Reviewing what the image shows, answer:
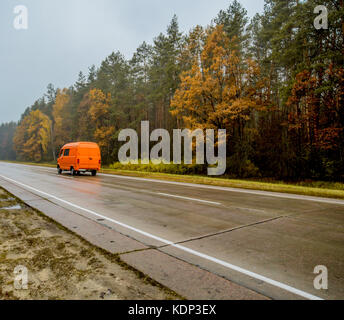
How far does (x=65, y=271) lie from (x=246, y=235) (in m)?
3.44

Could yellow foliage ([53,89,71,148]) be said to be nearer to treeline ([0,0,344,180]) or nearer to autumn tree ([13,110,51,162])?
autumn tree ([13,110,51,162])

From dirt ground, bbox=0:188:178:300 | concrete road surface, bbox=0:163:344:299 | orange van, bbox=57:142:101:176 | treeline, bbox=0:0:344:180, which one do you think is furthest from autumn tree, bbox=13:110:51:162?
dirt ground, bbox=0:188:178:300

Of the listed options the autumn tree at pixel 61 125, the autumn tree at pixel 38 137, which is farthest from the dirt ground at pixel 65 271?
the autumn tree at pixel 38 137

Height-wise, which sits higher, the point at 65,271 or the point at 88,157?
the point at 88,157

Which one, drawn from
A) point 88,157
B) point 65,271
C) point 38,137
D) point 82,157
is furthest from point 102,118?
point 65,271

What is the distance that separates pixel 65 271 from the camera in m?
3.21

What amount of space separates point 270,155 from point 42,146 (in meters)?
63.1

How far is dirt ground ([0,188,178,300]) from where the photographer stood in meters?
2.71

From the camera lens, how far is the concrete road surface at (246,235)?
3178 millimetres

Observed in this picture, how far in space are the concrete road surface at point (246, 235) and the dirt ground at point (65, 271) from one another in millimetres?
556

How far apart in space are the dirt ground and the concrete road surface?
0.56 metres

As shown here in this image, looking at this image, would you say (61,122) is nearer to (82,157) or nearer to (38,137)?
(38,137)

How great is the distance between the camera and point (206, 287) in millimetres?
2908
